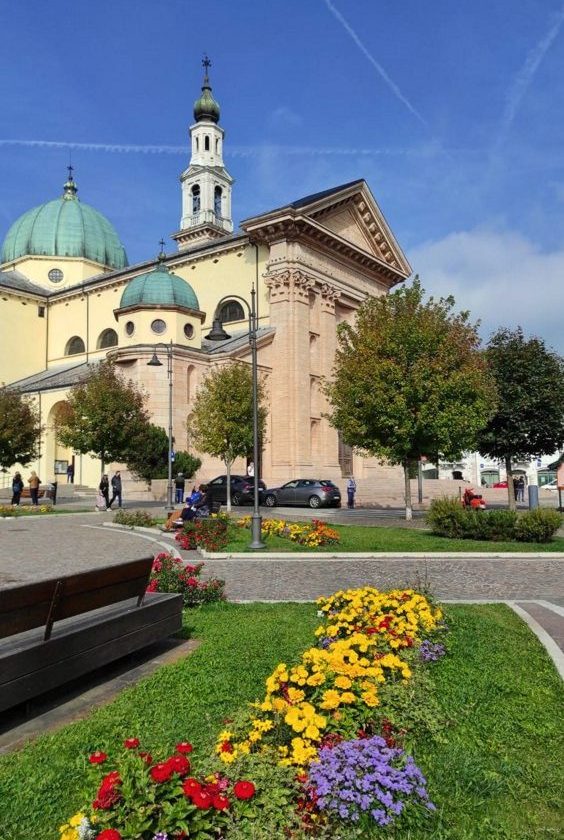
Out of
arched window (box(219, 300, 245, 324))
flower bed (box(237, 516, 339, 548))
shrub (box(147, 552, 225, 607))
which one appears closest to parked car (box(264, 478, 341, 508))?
flower bed (box(237, 516, 339, 548))

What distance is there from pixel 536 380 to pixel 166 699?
86.8 ft

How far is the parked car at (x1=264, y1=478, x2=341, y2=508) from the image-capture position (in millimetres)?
32031

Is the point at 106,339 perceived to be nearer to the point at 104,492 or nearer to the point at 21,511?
the point at 104,492

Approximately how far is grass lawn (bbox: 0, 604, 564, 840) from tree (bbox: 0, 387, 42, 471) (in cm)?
2647

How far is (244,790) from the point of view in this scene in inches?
124

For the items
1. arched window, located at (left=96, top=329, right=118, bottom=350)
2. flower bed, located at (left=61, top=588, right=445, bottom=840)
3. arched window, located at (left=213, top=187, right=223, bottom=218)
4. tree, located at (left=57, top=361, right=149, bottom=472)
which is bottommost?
flower bed, located at (left=61, top=588, right=445, bottom=840)

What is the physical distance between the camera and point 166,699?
5.15 m

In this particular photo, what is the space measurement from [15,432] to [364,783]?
30632 millimetres

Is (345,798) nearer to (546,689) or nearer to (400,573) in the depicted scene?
(546,689)

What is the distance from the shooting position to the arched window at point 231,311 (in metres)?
45.7

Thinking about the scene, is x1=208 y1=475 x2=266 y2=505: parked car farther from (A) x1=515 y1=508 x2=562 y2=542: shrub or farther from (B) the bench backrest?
(B) the bench backrest

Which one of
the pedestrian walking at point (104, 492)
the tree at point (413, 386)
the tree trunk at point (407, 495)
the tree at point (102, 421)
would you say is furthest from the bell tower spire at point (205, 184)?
the tree trunk at point (407, 495)

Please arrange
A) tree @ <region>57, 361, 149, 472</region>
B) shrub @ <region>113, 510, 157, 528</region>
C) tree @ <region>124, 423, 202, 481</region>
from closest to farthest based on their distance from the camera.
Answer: shrub @ <region>113, 510, 157, 528</region> < tree @ <region>57, 361, 149, 472</region> < tree @ <region>124, 423, 202, 481</region>

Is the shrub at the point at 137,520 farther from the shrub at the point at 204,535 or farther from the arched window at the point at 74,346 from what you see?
Result: the arched window at the point at 74,346
